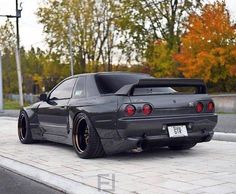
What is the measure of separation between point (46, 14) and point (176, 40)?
15.3m

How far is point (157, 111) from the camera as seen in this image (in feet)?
21.2

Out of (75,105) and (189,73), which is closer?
(75,105)

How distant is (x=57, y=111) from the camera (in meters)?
7.88

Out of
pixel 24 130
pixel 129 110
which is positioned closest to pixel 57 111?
pixel 24 130

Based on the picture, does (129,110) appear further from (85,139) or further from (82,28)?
(82,28)

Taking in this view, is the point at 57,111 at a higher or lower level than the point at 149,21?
lower

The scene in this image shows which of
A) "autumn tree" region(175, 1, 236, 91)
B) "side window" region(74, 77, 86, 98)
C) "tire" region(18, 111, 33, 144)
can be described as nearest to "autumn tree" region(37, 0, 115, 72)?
"autumn tree" region(175, 1, 236, 91)

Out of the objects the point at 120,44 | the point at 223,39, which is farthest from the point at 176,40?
the point at 223,39

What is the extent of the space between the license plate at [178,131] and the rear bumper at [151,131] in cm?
5

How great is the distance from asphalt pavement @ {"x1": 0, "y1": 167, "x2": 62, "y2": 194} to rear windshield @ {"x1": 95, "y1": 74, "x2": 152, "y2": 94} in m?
1.89

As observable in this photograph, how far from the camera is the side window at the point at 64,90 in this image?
7.86m

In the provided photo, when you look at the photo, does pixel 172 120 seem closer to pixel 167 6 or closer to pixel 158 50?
pixel 158 50

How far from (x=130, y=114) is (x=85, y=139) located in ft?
3.69

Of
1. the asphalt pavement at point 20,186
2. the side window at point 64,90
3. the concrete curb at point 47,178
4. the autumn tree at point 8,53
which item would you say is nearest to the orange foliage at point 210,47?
the side window at point 64,90
